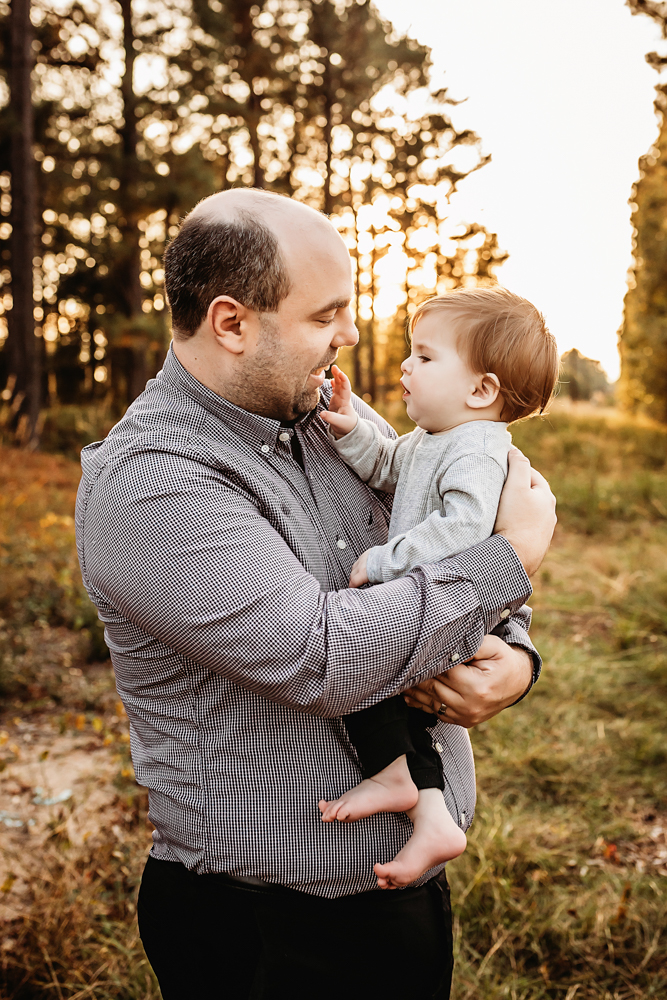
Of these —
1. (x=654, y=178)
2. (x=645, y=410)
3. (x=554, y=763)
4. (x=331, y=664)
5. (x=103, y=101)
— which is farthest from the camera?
(x=645, y=410)

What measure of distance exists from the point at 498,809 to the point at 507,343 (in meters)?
2.48

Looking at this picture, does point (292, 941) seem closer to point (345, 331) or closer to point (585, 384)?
point (345, 331)

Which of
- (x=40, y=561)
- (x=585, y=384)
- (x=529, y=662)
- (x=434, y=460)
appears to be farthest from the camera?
(x=585, y=384)

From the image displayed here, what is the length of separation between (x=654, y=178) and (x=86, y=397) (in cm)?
1768

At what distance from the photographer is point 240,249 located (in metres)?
1.53

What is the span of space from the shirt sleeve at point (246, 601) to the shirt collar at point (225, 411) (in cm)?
22

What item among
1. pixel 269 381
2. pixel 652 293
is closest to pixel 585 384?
pixel 652 293

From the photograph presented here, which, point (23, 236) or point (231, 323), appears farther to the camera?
point (23, 236)

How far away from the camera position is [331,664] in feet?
4.17

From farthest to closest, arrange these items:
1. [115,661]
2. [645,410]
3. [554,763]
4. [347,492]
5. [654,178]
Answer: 1. [645,410]
2. [654,178]
3. [554,763]
4. [347,492]
5. [115,661]

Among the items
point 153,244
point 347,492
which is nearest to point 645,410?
point 153,244

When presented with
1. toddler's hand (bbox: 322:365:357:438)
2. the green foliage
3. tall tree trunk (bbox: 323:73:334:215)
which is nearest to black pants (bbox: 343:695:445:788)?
toddler's hand (bbox: 322:365:357:438)

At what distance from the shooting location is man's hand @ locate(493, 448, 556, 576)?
157 cm

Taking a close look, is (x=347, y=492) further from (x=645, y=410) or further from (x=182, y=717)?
(x=645, y=410)
